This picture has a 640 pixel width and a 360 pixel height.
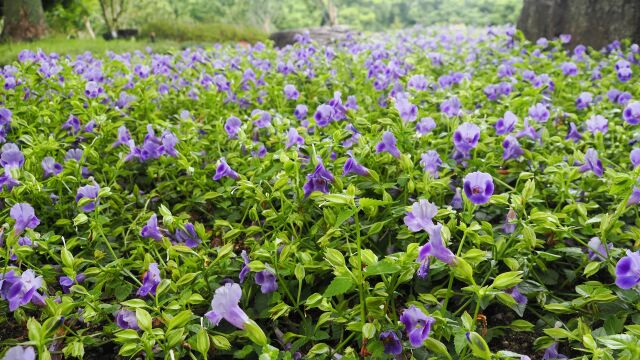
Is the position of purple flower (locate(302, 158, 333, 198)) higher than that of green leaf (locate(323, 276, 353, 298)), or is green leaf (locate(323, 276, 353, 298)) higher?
purple flower (locate(302, 158, 333, 198))

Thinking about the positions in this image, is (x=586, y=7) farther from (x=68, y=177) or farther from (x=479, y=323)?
(x=68, y=177)

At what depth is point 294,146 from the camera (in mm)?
2113

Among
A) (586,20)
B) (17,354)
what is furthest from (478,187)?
(586,20)

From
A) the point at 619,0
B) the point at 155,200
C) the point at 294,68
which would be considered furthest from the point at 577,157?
the point at 619,0

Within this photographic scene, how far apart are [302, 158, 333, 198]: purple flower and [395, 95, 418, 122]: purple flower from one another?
509mm

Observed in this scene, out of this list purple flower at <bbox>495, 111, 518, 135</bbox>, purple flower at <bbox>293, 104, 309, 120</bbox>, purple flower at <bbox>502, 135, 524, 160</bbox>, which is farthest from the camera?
purple flower at <bbox>293, 104, 309, 120</bbox>

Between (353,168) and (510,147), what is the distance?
71 cm

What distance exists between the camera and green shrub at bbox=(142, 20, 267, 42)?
12.2 m

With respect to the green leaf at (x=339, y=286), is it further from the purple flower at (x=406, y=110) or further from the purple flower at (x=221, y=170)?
the purple flower at (x=406, y=110)

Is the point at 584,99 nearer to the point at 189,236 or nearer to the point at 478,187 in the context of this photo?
the point at 478,187

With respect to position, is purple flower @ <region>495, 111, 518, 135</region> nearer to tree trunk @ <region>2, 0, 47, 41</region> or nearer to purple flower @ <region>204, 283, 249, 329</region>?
purple flower @ <region>204, 283, 249, 329</region>

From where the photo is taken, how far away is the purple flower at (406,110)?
2.06 m

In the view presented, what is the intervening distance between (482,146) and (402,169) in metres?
0.38

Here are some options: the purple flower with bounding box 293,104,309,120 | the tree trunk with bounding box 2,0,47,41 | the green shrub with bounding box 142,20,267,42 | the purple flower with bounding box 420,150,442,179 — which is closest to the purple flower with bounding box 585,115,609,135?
the purple flower with bounding box 420,150,442,179
